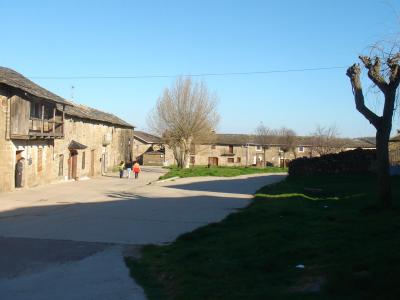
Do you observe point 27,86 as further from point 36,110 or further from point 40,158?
point 40,158

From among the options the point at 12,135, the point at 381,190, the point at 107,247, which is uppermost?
the point at 12,135

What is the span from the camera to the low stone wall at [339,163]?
112ft

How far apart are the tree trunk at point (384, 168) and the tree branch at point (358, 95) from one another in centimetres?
29

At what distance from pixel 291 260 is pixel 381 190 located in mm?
5929

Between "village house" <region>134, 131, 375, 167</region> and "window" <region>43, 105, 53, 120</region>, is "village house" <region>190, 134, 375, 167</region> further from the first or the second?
"window" <region>43, 105, 53, 120</region>

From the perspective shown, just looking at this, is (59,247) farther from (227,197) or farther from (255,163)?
(255,163)

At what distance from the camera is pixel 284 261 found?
24.4 feet


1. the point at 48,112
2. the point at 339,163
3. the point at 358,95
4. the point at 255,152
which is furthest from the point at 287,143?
the point at 358,95

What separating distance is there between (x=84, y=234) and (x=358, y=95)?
7.57 metres

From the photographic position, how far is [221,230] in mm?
12070

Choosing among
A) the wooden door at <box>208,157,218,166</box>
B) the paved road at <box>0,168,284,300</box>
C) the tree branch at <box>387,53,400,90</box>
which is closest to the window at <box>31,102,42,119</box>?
the paved road at <box>0,168,284,300</box>

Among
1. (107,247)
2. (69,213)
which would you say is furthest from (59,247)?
(69,213)

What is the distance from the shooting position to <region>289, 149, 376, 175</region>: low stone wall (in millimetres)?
34250

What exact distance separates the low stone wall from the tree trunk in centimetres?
2205
